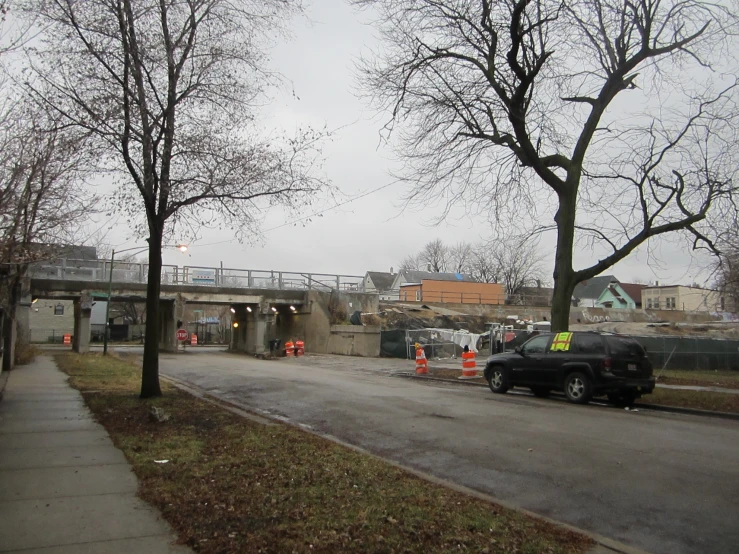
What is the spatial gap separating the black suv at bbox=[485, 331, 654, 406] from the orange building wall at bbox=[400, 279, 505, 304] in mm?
40354

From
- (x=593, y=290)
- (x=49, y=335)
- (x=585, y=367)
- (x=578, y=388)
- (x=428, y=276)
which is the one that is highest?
(x=428, y=276)

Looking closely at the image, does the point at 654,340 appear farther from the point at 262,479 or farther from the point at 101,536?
the point at 101,536

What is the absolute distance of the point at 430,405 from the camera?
13266 millimetres

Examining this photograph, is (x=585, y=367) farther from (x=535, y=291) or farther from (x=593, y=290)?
(x=593, y=290)

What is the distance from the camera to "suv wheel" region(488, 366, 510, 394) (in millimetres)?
16203

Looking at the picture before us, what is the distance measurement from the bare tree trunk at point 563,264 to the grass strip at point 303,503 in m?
10.1

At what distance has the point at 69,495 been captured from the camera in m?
5.92

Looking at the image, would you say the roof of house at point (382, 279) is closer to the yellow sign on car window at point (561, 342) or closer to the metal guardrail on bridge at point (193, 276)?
the metal guardrail on bridge at point (193, 276)

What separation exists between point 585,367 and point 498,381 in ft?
9.87

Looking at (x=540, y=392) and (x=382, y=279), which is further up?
(x=382, y=279)

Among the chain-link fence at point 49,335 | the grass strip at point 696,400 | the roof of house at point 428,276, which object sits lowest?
the chain-link fence at point 49,335

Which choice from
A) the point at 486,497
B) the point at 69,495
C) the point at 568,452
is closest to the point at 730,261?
the point at 568,452

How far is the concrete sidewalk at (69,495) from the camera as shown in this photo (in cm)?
467

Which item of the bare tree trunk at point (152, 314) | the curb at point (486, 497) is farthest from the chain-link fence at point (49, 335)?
the curb at point (486, 497)
